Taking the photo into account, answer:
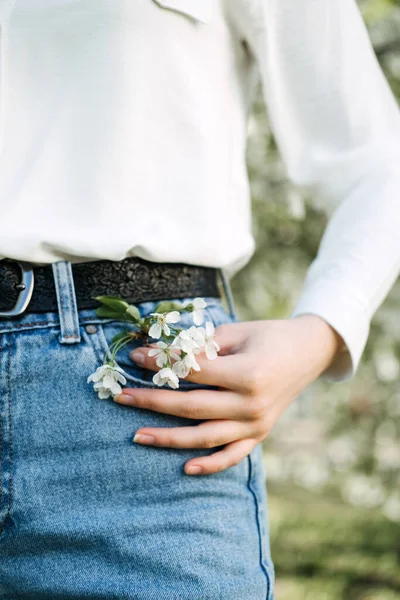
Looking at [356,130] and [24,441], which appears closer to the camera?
[24,441]

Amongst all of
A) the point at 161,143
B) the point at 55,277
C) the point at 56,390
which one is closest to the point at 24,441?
the point at 56,390

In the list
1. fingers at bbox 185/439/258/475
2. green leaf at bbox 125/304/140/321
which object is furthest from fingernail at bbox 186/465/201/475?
green leaf at bbox 125/304/140/321

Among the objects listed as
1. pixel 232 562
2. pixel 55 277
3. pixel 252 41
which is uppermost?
pixel 252 41

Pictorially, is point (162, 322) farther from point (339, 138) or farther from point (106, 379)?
point (339, 138)

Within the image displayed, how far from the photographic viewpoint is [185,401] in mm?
947

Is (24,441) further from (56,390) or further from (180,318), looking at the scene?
(180,318)

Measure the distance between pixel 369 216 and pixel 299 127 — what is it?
0.25m

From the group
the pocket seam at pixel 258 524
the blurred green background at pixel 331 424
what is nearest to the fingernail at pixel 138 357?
the pocket seam at pixel 258 524

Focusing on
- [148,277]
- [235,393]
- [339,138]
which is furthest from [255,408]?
[339,138]

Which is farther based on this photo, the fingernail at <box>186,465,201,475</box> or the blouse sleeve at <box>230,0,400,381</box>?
the blouse sleeve at <box>230,0,400,381</box>

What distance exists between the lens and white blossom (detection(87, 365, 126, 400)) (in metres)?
0.90

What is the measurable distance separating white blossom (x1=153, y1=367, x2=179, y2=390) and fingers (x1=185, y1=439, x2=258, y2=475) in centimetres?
12

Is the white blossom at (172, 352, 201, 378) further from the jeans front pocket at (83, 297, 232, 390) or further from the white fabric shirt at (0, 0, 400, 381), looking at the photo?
the white fabric shirt at (0, 0, 400, 381)

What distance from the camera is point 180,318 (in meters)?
1.00
